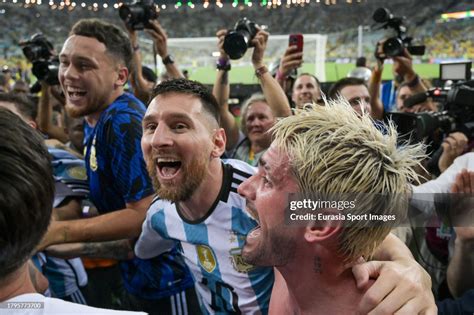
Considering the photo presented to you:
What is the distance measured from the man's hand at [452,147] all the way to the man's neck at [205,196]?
65cm

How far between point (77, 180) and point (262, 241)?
3.56 ft

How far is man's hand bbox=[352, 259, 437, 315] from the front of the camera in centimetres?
75

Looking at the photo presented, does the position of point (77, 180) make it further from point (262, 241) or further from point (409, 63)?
point (409, 63)

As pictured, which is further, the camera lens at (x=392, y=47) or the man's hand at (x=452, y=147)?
the camera lens at (x=392, y=47)

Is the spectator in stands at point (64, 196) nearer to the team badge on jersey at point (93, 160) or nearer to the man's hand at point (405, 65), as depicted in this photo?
the team badge on jersey at point (93, 160)

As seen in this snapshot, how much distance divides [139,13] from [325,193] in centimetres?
179

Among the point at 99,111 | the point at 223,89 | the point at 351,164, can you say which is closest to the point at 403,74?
the point at 223,89

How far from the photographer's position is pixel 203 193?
1256mm

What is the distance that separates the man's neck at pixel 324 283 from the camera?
0.78m

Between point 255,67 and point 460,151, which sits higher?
point 255,67

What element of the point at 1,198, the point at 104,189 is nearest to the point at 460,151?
the point at 104,189

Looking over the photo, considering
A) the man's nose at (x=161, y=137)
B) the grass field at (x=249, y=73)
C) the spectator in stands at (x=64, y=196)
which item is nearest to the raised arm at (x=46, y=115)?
the spectator in stands at (x=64, y=196)

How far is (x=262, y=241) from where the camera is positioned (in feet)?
2.66

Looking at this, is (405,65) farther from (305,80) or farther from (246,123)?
(246,123)
